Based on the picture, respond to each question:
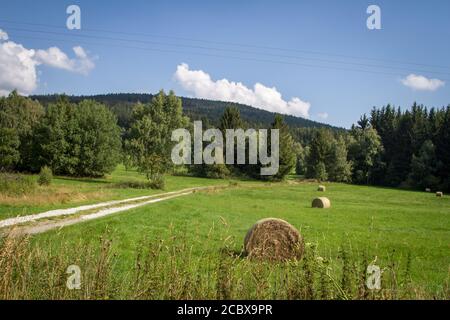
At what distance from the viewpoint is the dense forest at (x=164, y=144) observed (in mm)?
53062

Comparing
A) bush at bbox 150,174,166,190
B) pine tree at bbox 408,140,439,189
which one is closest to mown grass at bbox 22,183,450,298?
bush at bbox 150,174,166,190

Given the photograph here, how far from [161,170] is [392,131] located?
248 ft

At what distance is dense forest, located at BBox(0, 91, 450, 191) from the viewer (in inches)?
2089

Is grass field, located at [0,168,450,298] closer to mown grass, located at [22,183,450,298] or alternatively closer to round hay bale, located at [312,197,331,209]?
mown grass, located at [22,183,450,298]

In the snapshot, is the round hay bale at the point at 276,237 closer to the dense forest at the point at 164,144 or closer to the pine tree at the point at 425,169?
the dense forest at the point at 164,144

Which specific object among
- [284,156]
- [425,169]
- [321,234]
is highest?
[284,156]

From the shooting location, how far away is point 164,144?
174ft

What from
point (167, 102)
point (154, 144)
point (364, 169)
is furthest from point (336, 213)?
point (364, 169)

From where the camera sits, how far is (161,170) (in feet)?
156

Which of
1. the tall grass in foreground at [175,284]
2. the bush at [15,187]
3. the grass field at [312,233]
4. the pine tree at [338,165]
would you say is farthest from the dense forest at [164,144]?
the tall grass in foreground at [175,284]

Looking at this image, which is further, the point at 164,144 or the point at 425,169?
the point at 425,169

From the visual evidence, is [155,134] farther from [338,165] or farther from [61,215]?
[338,165]

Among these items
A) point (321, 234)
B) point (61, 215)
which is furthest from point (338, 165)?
point (61, 215)

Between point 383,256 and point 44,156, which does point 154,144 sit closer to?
point 44,156
